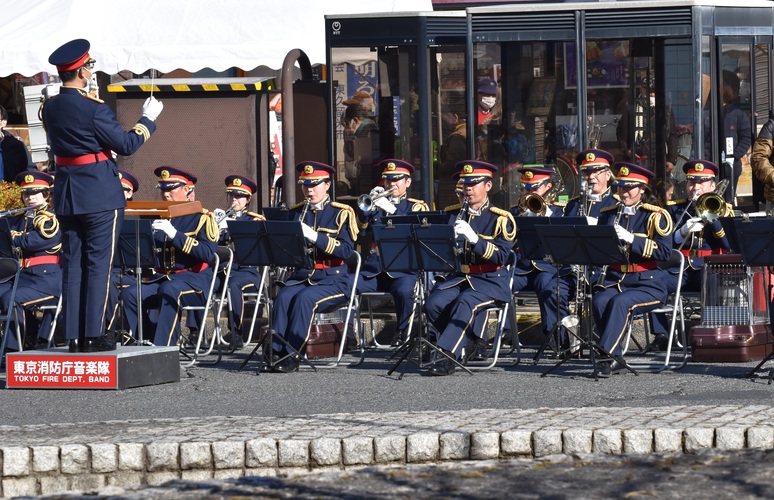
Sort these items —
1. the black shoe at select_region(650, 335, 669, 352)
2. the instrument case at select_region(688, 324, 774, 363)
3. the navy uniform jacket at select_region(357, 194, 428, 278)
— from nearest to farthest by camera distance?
the instrument case at select_region(688, 324, 774, 363) < the black shoe at select_region(650, 335, 669, 352) < the navy uniform jacket at select_region(357, 194, 428, 278)

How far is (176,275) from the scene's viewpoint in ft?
42.9

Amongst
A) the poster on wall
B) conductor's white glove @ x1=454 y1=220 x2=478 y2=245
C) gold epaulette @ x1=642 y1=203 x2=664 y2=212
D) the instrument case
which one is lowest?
the instrument case

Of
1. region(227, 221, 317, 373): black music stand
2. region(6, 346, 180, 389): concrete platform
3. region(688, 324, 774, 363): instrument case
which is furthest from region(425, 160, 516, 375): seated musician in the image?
region(6, 346, 180, 389): concrete platform

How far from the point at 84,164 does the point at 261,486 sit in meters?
4.12

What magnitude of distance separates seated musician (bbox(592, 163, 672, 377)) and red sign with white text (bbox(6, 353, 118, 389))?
328 centimetres

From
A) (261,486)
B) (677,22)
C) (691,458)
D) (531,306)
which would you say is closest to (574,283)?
(531,306)

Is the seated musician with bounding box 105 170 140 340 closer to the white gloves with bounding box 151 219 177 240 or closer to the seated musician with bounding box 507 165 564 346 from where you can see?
the white gloves with bounding box 151 219 177 240

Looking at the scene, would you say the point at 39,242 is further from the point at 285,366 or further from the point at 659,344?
the point at 659,344

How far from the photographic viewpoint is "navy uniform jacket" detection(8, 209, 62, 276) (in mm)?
13047

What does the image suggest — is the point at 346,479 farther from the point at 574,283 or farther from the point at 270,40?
the point at 270,40

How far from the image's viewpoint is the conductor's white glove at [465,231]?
11.7 metres

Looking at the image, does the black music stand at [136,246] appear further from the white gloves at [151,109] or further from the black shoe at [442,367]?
the black shoe at [442,367]

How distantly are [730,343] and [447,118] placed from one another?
14.7 ft

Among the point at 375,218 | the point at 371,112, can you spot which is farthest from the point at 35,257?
the point at 371,112
